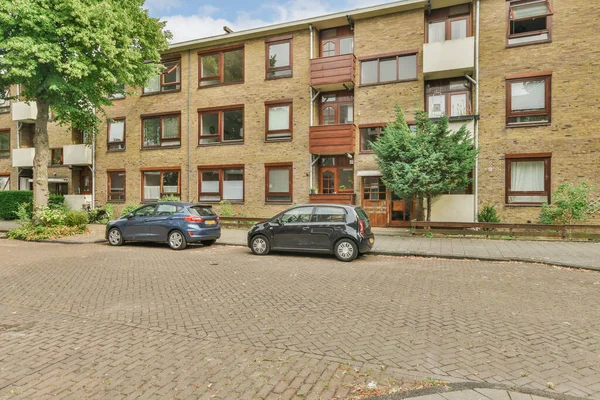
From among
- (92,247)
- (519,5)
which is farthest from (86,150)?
(519,5)

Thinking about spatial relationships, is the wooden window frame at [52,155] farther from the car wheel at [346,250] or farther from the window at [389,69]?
the car wheel at [346,250]

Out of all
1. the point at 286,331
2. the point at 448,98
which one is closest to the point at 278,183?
the point at 448,98

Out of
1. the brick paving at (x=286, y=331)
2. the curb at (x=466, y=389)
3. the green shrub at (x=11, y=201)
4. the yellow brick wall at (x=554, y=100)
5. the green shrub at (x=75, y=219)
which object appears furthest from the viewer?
the green shrub at (x=11, y=201)

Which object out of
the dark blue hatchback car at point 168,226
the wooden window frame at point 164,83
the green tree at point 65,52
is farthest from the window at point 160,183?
the dark blue hatchback car at point 168,226

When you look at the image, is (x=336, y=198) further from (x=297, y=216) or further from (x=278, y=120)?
(x=297, y=216)

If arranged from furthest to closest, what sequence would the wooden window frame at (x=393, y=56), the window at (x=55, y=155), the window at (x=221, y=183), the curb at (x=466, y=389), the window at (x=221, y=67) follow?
the window at (x=55, y=155) < the window at (x=221, y=67) < the window at (x=221, y=183) < the wooden window frame at (x=393, y=56) < the curb at (x=466, y=389)

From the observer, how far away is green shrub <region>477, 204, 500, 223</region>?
15133 mm

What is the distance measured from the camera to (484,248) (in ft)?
37.1

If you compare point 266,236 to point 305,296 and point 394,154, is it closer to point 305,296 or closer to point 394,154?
point 305,296

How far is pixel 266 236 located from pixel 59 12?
11308 mm

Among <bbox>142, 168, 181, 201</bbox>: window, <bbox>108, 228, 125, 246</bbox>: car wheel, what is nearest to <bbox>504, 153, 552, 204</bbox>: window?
<bbox>108, 228, 125, 246</bbox>: car wheel

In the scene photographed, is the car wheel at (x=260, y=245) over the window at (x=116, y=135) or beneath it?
beneath

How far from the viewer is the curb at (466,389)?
118 inches

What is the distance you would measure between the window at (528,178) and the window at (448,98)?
291 centimetres
